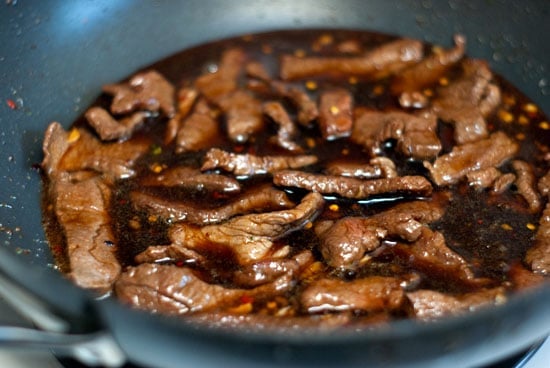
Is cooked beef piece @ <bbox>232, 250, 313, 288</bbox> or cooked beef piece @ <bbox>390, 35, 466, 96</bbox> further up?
cooked beef piece @ <bbox>390, 35, 466, 96</bbox>

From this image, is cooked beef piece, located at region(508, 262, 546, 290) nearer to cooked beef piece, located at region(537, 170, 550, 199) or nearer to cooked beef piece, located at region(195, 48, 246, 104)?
cooked beef piece, located at region(537, 170, 550, 199)

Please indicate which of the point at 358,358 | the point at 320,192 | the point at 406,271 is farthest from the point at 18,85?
the point at 358,358

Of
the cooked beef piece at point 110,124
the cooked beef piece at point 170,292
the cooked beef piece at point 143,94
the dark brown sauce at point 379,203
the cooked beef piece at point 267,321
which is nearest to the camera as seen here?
the cooked beef piece at point 267,321

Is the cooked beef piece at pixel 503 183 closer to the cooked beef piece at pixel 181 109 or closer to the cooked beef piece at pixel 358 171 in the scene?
the cooked beef piece at pixel 358 171

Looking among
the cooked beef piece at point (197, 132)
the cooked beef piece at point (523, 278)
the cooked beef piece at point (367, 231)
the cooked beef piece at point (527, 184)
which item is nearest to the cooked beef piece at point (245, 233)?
the cooked beef piece at point (367, 231)

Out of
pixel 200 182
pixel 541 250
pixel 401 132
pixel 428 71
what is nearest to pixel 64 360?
pixel 200 182

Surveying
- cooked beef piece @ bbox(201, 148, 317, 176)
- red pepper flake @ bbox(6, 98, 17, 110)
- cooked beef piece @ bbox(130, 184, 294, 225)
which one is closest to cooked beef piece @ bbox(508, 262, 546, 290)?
cooked beef piece @ bbox(130, 184, 294, 225)

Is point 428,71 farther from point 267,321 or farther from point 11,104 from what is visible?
point 11,104
